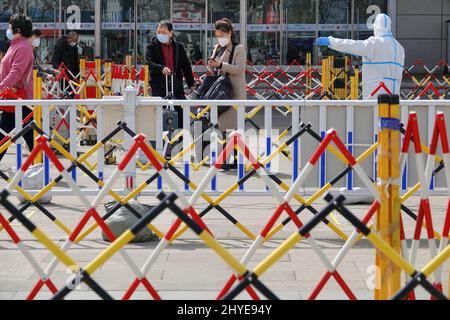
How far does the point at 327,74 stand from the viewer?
21281 mm

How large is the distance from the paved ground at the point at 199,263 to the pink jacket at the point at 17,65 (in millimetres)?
1918

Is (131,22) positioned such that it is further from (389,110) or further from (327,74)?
(389,110)

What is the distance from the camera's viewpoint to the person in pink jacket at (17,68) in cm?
1142

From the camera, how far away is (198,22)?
102 feet

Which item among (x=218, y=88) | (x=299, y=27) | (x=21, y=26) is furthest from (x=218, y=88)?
(x=299, y=27)

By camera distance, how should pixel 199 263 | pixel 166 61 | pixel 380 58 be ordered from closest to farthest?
pixel 199 263 < pixel 380 58 < pixel 166 61

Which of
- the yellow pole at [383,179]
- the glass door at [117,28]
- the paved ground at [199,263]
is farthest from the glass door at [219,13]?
the yellow pole at [383,179]

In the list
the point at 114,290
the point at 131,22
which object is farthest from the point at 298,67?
the point at 114,290

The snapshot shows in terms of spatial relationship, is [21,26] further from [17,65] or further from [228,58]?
[228,58]

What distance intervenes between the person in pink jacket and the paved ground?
64.7 inches

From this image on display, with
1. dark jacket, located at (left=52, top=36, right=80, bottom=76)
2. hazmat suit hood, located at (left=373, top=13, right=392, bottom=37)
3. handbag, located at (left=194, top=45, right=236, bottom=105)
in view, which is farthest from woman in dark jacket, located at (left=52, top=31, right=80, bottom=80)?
hazmat suit hood, located at (left=373, top=13, right=392, bottom=37)

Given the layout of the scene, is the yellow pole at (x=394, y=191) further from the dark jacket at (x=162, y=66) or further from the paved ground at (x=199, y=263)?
the dark jacket at (x=162, y=66)

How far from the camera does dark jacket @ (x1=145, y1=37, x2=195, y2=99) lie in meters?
14.5

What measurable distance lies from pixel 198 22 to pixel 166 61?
16.9m
